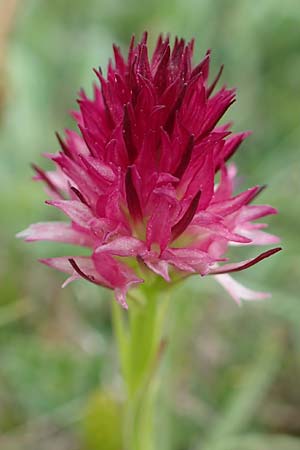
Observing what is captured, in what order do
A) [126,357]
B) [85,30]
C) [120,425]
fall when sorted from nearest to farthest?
[126,357] < [120,425] < [85,30]

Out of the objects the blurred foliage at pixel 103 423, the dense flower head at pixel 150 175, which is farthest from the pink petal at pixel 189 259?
the blurred foliage at pixel 103 423

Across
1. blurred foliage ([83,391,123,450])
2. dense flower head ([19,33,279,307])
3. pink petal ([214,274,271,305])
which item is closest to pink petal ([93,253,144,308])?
dense flower head ([19,33,279,307])

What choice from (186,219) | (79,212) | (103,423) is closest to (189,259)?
(186,219)

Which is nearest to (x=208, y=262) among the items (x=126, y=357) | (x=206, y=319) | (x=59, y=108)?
(x=126, y=357)

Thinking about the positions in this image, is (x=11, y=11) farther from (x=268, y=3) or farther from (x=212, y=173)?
(x=212, y=173)

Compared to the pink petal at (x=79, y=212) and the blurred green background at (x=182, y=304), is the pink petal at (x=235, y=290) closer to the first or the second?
the pink petal at (x=79, y=212)

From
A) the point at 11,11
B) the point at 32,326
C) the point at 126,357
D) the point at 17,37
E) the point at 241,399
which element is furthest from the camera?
the point at 17,37

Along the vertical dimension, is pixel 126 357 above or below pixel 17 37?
below
